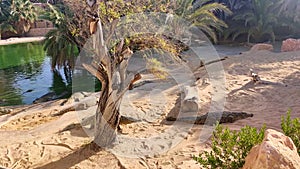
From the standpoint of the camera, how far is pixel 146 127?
16.4 feet

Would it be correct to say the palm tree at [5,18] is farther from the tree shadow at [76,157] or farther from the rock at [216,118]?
the tree shadow at [76,157]

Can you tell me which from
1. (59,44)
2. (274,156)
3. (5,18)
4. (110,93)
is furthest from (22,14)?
(274,156)

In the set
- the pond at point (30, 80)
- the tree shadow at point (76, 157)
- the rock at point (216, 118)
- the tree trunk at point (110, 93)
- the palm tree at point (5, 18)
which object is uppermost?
the palm tree at point (5, 18)

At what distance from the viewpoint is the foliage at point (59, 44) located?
11.4m

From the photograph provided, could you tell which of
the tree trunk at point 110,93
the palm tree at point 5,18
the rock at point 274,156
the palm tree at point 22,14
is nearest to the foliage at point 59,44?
the tree trunk at point 110,93

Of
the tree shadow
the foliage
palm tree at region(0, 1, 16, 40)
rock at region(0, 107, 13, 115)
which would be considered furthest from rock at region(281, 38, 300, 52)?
palm tree at region(0, 1, 16, 40)

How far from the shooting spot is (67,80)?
1173 cm

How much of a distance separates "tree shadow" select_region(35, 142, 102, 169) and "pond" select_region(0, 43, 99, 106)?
5353mm

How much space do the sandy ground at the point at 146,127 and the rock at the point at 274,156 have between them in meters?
1.37

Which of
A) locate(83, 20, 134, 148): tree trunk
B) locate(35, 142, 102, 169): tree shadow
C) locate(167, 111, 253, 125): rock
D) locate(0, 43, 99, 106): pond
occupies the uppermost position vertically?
locate(83, 20, 134, 148): tree trunk

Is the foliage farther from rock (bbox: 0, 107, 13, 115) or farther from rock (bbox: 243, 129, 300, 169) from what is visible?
rock (bbox: 243, 129, 300, 169)

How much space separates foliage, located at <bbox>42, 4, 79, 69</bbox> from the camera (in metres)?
11.4

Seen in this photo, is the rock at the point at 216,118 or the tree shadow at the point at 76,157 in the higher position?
the rock at the point at 216,118

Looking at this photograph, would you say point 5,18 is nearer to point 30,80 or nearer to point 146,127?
point 30,80
